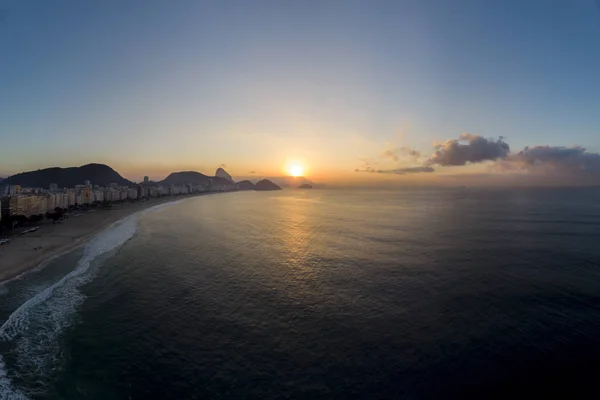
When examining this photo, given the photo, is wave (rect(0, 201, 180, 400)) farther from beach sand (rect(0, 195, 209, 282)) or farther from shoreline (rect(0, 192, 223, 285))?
beach sand (rect(0, 195, 209, 282))

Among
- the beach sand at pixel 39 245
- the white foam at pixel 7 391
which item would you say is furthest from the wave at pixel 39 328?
the beach sand at pixel 39 245

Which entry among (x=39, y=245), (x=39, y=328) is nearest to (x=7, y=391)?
(x=39, y=328)

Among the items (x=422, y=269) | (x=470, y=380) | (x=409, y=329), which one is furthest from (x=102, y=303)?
(x=422, y=269)

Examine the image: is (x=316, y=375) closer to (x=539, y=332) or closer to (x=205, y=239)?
(x=539, y=332)

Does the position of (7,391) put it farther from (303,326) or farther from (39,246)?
(39,246)

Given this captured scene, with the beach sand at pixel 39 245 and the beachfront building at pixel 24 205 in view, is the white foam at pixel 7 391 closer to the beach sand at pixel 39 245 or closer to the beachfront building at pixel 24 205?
the beach sand at pixel 39 245

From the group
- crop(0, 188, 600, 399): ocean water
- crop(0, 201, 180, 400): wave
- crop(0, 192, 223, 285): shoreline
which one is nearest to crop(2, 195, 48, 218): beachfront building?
crop(0, 192, 223, 285): shoreline
